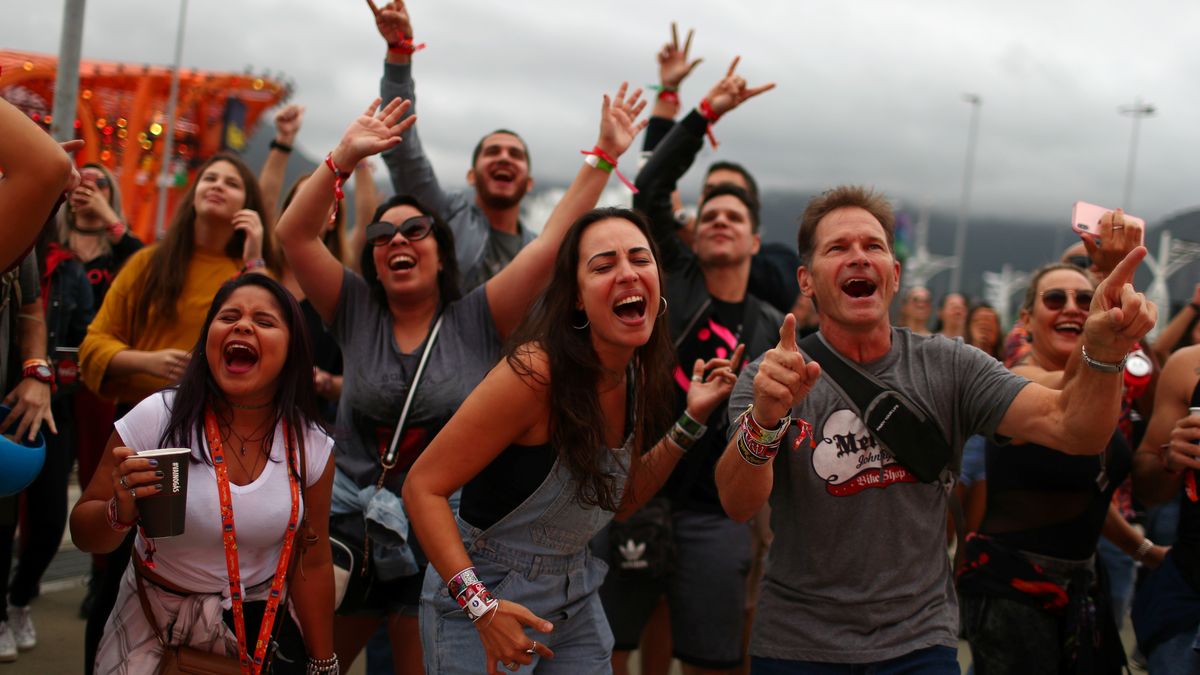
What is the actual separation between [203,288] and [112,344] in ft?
1.49

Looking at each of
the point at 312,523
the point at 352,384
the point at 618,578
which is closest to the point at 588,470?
the point at 312,523

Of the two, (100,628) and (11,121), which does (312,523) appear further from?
(11,121)

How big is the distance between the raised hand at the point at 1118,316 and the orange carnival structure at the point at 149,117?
64.7 ft

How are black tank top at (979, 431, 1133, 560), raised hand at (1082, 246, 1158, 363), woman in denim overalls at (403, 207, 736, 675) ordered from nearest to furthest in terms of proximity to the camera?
Result: 1. raised hand at (1082, 246, 1158, 363)
2. woman in denim overalls at (403, 207, 736, 675)
3. black tank top at (979, 431, 1133, 560)

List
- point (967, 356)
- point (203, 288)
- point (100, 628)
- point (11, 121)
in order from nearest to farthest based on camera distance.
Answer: point (11, 121) → point (967, 356) → point (100, 628) → point (203, 288)

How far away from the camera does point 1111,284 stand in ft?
8.05

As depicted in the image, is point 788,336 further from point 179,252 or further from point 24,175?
point 179,252

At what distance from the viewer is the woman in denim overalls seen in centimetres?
252

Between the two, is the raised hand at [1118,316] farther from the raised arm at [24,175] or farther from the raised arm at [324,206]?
the raised arm at [24,175]

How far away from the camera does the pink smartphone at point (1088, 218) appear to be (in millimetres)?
2961

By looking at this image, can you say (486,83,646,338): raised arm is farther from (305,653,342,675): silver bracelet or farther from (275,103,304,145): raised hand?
→ (275,103,304,145): raised hand

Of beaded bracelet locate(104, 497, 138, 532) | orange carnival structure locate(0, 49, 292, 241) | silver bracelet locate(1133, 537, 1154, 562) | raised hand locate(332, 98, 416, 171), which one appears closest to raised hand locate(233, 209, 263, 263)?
raised hand locate(332, 98, 416, 171)

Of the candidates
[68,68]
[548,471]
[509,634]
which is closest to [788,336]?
[548,471]

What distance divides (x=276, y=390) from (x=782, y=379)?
1562 mm
